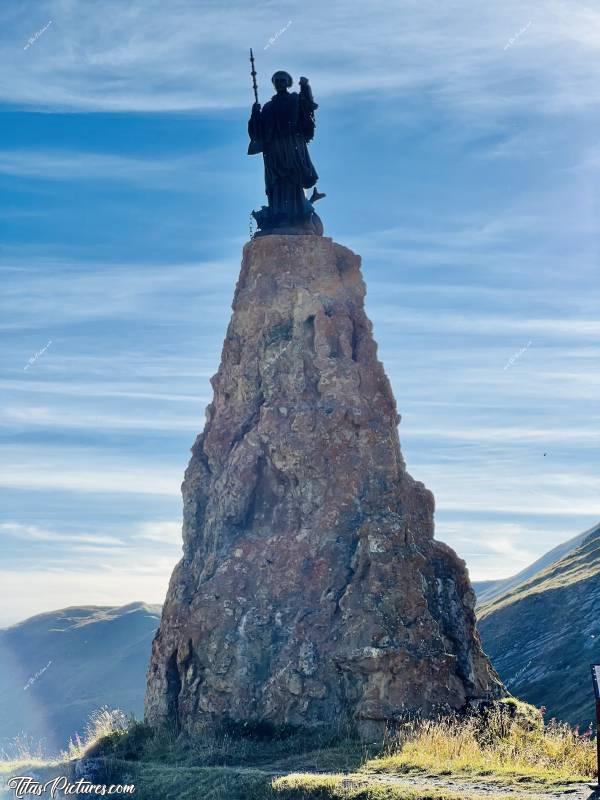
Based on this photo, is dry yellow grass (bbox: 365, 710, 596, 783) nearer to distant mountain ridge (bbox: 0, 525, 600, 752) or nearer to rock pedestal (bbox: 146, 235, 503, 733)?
rock pedestal (bbox: 146, 235, 503, 733)

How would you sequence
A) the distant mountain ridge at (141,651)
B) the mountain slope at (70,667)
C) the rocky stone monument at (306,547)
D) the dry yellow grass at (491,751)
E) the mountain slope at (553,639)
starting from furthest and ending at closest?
the mountain slope at (70,667) < the distant mountain ridge at (141,651) < the mountain slope at (553,639) < the rocky stone monument at (306,547) < the dry yellow grass at (491,751)

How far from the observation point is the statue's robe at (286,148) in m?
30.4

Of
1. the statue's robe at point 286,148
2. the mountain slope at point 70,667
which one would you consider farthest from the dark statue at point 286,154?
the mountain slope at point 70,667

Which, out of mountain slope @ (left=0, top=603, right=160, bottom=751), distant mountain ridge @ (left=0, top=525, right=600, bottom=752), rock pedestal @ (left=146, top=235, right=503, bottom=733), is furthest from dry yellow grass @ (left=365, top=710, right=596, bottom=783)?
mountain slope @ (left=0, top=603, right=160, bottom=751)

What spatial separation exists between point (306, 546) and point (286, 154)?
37.2ft

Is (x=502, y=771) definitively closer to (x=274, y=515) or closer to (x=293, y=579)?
(x=293, y=579)

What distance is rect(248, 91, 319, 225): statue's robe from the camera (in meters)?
30.4

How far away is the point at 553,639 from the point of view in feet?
205

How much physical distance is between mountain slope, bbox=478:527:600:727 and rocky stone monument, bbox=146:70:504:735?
24.5 metres

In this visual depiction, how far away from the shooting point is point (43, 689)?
94.8 metres

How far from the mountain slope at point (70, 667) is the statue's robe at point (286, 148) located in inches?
2212

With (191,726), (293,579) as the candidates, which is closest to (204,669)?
(191,726)

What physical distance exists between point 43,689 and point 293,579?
75.2m

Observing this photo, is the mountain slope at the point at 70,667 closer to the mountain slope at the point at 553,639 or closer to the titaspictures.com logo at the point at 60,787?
the mountain slope at the point at 553,639
